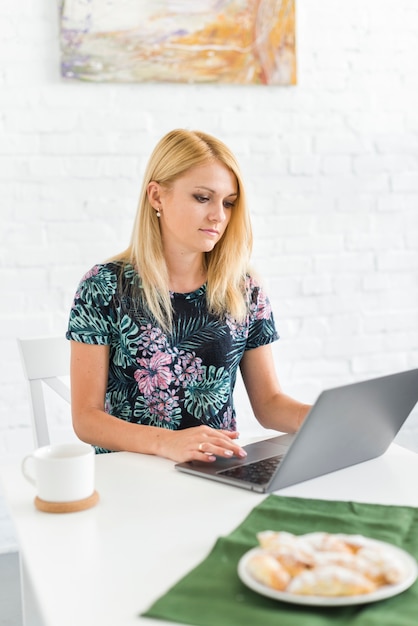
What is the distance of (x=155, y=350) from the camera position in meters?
1.75

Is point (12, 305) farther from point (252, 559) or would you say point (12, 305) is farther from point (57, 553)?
point (252, 559)

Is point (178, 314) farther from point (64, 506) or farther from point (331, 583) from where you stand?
point (331, 583)

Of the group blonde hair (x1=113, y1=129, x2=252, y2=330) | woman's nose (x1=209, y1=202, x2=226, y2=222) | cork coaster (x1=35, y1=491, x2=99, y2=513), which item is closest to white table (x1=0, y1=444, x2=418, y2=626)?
cork coaster (x1=35, y1=491, x2=99, y2=513)

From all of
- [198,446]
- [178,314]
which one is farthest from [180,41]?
[198,446]

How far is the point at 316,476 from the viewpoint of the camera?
1.31 meters

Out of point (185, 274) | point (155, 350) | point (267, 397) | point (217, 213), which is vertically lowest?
point (267, 397)

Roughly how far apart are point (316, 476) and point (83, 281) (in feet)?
2.37

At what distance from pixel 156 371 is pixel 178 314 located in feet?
0.44

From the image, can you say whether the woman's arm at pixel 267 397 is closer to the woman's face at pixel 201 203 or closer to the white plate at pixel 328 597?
the woman's face at pixel 201 203

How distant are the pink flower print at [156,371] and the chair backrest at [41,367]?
0.26m

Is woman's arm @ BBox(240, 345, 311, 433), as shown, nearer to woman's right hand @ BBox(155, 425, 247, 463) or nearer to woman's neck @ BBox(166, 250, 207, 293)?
woman's neck @ BBox(166, 250, 207, 293)

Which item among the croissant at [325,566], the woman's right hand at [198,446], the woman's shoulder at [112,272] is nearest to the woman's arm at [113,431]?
the woman's right hand at [198,446]

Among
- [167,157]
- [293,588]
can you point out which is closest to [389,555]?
[293,588]

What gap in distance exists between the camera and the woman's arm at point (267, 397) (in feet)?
5.64
